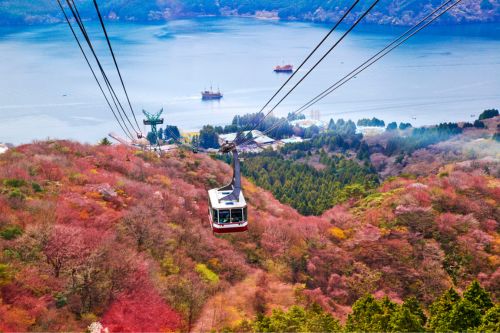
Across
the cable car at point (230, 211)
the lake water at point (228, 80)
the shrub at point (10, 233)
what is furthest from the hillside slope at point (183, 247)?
the lake water at point (228, 80)

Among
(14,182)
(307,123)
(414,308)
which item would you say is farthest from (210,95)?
(414,308)

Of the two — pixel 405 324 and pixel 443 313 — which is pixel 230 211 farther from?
pixel 443 313

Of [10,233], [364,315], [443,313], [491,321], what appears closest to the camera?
[491,321]

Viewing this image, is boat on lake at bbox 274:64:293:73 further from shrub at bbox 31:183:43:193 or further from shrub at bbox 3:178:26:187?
shrub at bbox 3:178:26:187

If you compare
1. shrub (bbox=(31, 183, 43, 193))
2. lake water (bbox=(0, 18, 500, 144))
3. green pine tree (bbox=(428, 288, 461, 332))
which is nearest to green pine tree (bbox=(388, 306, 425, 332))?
green pine tree (bbox=(428, 288, 461, 332))

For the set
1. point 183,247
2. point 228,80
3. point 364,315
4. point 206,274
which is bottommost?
point 206,274

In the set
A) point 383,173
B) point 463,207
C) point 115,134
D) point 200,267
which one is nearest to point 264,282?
point 200,267

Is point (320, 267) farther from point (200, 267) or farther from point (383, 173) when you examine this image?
point (383, 173)
